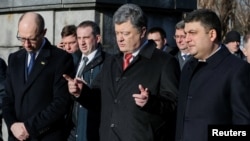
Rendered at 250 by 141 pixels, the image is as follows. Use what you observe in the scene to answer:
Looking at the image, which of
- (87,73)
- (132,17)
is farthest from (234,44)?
(132,17)

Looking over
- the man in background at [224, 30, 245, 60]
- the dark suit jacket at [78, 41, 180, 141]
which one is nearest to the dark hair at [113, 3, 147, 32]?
the dark suit jacket at [78, 41, 180, 141]

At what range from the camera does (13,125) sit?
18.9ft

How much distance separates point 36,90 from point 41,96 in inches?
2.8

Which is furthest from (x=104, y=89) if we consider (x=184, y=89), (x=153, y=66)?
(x=184, y=89)

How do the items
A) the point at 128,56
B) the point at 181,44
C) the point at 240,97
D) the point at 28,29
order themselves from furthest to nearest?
1. the point at 181,44
2. the point at 28,29
3. the point at 128,56
4. the point at 240,97

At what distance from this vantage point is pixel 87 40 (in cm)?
659

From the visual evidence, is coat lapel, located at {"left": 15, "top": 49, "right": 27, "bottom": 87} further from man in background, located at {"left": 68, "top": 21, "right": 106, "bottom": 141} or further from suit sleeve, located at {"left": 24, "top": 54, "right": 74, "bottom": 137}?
man in background, located at {"left": 68, "top": 21, "right": 106, "bottom": 141}

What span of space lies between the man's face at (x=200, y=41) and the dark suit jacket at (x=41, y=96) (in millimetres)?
1533

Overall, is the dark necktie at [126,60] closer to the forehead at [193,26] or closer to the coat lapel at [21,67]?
the forehead at [193,26]

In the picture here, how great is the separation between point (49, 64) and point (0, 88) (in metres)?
1.10

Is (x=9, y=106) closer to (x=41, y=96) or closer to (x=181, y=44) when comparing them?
(x=41, y=96)

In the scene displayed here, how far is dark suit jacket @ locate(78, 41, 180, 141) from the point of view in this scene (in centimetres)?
513

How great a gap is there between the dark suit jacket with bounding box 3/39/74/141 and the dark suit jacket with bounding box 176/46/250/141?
4.58ft

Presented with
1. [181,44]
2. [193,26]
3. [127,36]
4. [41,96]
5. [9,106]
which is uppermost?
[193,26]
